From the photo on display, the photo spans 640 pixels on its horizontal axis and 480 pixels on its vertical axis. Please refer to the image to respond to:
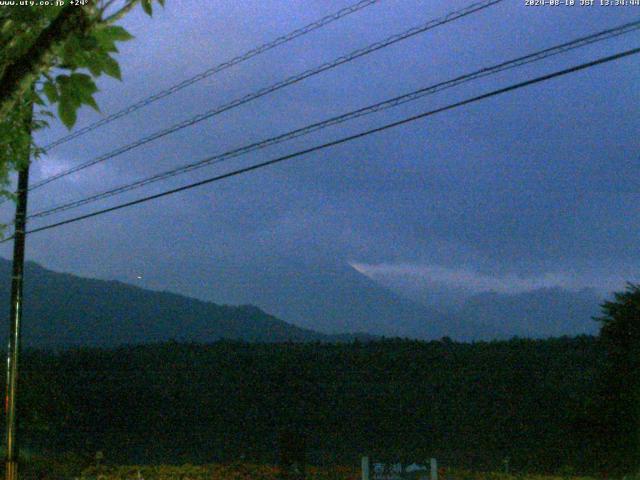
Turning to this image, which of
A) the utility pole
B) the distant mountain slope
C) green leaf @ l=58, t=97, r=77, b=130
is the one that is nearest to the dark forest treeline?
the utility pole

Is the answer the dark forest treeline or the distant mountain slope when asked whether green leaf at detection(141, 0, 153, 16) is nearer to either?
the dark forest treeline

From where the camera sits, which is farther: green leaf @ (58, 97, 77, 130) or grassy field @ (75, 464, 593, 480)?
grassy field @ (75, 464, 593, 480)

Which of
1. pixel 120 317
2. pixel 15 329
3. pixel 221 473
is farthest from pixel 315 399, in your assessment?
pixel 120 317

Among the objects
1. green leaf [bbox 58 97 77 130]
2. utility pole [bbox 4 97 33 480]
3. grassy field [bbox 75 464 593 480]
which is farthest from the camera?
grassy field [bbox 75 464 593 480]

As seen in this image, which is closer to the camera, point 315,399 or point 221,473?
point 221,473

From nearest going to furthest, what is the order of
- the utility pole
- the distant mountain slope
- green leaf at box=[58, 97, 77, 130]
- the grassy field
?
green leaf at box=[58, 97, 77, 130]
the utility pole
the grassy field
the distant mountain slope

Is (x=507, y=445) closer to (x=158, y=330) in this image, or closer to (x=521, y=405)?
(x=521, y=405)

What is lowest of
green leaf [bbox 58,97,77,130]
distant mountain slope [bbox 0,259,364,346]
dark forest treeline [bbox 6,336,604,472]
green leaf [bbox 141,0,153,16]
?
dark forest treeline [bbox 6,336,604,472]

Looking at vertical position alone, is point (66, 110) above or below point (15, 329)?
above

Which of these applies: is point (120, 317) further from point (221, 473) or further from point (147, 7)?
point (147, 7)
